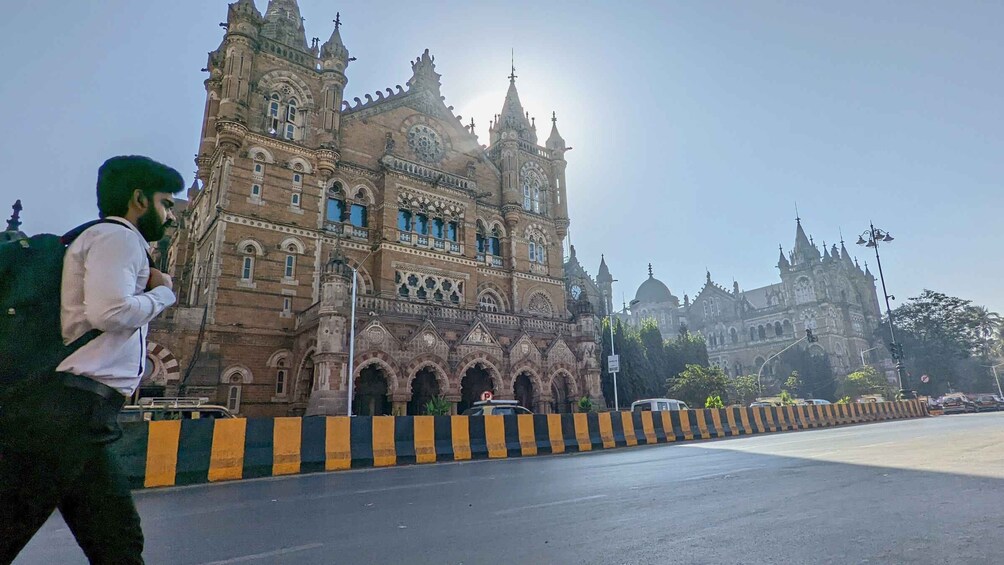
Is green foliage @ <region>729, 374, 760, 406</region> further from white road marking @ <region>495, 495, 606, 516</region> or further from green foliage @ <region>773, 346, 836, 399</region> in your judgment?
white road marking @ <region>495, 495, 606, 516</region>

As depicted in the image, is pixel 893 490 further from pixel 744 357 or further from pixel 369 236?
pixel 744 357

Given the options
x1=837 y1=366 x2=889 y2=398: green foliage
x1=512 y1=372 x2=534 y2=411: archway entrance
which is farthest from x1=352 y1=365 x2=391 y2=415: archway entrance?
x1=837 y1=366 x2=889 y2=398: green foliage

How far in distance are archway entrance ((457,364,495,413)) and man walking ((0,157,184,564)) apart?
24150 mm

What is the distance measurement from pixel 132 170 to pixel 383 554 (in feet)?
10.4

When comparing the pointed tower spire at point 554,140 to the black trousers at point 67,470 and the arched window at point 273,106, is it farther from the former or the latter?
the black trousers at point 67,470

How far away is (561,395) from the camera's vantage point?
2803 cm

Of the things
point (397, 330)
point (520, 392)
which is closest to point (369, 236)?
point (397, 330)

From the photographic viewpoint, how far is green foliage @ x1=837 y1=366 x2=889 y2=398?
50812 mm

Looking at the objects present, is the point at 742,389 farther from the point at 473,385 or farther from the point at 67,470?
the point at 67,470

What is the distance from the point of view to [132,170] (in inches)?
99.7

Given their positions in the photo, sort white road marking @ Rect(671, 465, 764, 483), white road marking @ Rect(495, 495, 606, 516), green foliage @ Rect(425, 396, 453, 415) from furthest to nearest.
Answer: green foliage @ Rect(425, 396, 453, 415)
white road marking @ Rect(671, 465, 764, 483)
white road marking @ Rect(495, 495, 606, 516)

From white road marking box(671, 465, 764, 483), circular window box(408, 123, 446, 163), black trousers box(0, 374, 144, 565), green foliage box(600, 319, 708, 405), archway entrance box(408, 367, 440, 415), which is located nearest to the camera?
black trousers box(0, 374, 144, 565)

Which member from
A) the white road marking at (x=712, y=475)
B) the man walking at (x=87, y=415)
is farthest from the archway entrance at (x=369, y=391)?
the man walking at (x=87, y=415)

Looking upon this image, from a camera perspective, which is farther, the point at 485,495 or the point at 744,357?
the point at 744,357
